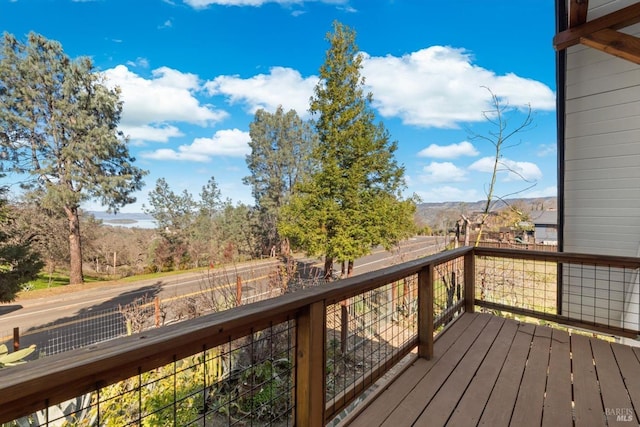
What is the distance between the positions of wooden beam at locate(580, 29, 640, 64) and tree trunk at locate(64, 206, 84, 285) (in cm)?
1450

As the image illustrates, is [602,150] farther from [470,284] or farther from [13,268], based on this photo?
[13,268]

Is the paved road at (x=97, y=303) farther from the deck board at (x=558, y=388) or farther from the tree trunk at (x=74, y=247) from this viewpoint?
the deck board at (x=558, y=388)

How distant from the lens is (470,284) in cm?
321

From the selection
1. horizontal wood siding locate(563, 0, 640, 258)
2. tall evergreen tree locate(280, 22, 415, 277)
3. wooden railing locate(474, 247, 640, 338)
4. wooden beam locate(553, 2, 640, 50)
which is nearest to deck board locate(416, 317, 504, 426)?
wooden railing locate(474, 247, 640, 338)

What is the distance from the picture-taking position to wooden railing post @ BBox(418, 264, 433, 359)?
2186mm

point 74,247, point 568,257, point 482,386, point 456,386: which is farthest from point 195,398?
point 74,247

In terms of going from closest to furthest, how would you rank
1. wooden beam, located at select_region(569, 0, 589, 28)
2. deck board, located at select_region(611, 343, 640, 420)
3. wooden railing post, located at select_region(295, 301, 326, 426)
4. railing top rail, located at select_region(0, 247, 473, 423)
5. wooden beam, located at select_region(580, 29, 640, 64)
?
1. railing top rail, located at select_region(0, 247, 473, 423)
2. wooden railing post, located at select_region(295, 301, 326, 426)
3. deck board, located at select_region(611, 343, 640, 420)
4. wooden beam, located at select_region(580, 29, 640, 64)
5. wooden beam, located at select_region(569, 0, 589, 28)

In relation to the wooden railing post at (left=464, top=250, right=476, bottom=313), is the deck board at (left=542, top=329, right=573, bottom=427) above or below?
below

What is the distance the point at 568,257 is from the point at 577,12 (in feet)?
6.38

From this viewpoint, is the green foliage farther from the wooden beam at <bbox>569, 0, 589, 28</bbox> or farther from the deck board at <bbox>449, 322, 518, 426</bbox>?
the wooden beam at <bbox>569, 0, 589, 28</bbox>

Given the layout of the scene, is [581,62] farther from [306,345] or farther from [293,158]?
[293,158]

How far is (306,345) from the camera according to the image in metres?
1.28

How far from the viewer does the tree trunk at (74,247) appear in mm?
11289

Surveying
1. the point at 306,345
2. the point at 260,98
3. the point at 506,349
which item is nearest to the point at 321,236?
the point at 506,349
